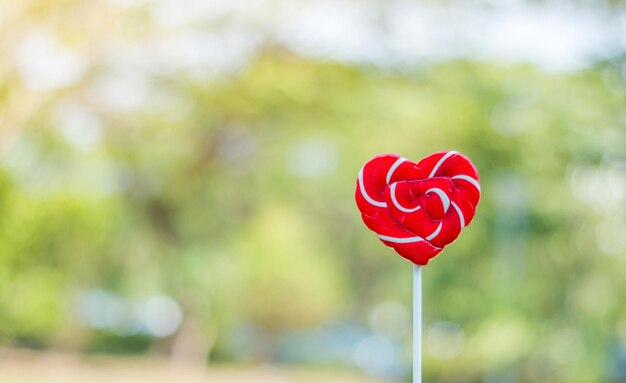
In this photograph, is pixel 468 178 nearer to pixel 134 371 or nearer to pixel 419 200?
pixel 419 200

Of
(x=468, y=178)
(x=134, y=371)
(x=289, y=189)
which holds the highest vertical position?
(x=289, y=189)

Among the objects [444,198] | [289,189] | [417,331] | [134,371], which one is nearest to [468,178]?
[444,198]

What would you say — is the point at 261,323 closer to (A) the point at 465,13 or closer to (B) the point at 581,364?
(B) the point at 581,364

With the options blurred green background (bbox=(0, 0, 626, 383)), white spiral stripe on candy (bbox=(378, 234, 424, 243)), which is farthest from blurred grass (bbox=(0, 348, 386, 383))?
white spiral stripe on candy (bbox=(378, 234, 424, 243))

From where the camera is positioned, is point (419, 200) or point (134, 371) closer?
point (419, 200)

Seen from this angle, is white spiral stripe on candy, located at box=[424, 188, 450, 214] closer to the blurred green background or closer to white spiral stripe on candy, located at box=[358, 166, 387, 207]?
white spiral stripe on candy, located at box=[358, 166, 387, 207]

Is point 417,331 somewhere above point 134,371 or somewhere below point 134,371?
below

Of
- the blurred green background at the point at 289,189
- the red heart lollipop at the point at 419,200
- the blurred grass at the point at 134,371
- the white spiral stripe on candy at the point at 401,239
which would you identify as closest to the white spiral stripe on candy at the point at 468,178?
the red heart lollipop at the point at 419,200
